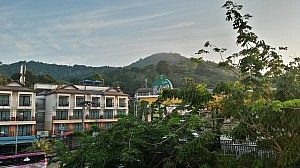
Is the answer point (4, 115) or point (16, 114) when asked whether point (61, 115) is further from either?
point (4, 115)

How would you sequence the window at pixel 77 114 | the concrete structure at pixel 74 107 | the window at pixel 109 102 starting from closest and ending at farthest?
the concrete structure at pixel 74 107 → the window at pixel 77 114 → the window at pixel 109 102

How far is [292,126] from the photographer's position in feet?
13.1

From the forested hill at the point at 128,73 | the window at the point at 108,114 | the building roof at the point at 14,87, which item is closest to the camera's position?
the building roof at the point at 14,87

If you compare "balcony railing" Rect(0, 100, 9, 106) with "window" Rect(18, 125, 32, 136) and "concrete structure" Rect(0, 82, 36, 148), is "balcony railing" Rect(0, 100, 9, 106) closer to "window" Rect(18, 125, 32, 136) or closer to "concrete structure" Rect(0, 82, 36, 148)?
"concrete structure" Rect(0, 82, 36, 148)

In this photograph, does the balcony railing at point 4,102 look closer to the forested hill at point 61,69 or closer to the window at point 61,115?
the window at point 61,115

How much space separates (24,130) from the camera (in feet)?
80.4

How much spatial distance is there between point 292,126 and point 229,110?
38.9 inches

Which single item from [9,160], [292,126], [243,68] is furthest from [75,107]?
[292,126]

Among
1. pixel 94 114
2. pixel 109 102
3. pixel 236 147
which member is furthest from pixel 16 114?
pixel 236 147

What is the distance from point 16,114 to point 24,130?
1687 millimetres

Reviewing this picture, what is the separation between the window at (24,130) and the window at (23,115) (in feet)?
2.16

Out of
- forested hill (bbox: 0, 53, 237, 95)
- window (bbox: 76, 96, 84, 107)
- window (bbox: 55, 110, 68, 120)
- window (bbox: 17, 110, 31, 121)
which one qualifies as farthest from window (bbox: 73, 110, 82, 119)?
forested hill (bbox: 0, 53, 237, 95)

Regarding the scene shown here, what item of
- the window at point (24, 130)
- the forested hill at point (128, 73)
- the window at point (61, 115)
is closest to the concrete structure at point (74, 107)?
the window at point (61, 115)

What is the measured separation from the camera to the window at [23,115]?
24250 mm
